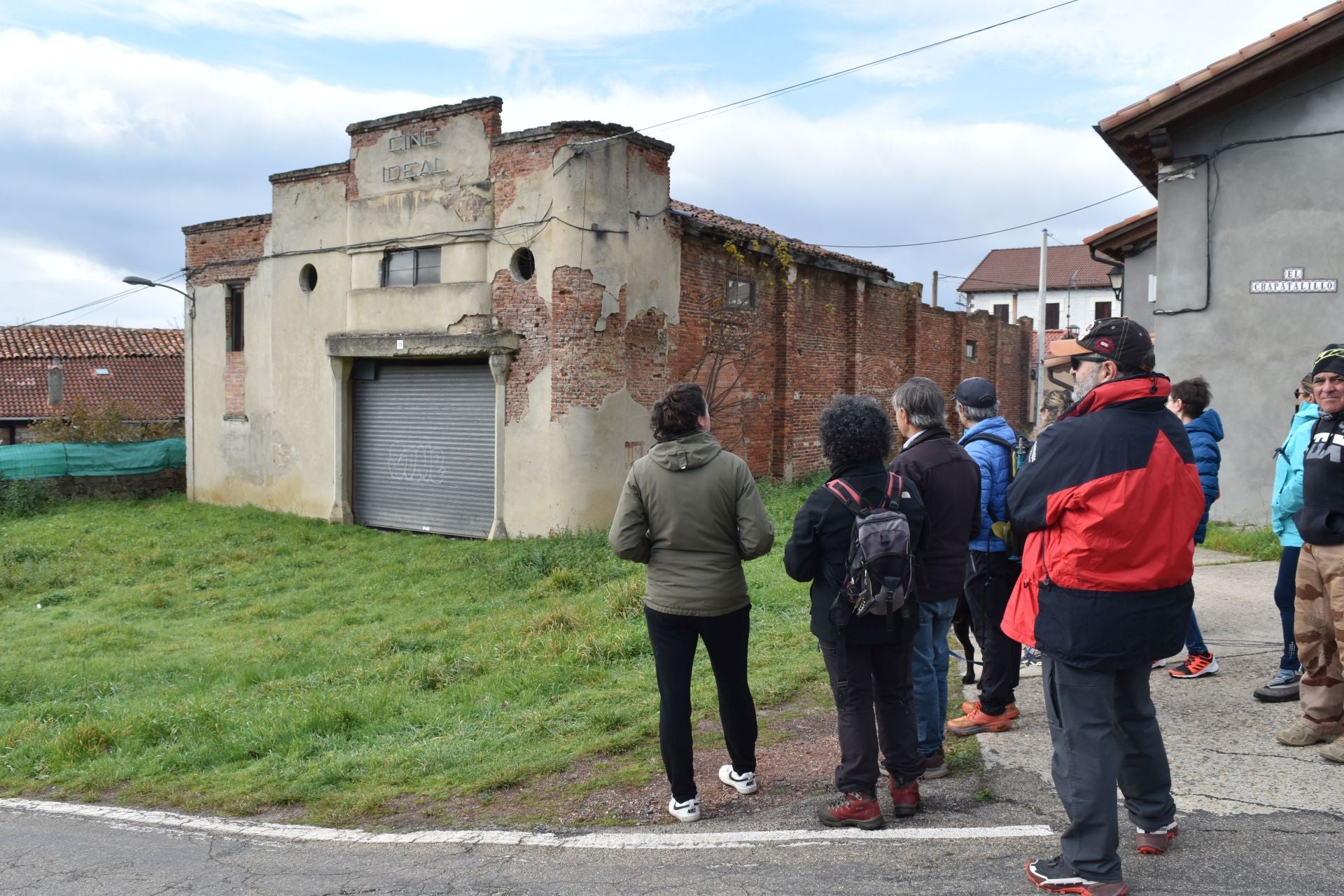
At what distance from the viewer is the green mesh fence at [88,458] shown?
20250 mm

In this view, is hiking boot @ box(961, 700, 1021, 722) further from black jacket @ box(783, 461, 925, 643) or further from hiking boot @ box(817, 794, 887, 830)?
black jacket @ box(783, 461, 925, 643)

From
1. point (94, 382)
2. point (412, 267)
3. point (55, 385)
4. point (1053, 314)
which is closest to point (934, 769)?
point (412, 267)

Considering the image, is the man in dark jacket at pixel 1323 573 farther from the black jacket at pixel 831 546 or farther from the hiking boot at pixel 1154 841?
the black jacket at pixel 831 546

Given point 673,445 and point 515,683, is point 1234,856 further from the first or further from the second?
point 515,683

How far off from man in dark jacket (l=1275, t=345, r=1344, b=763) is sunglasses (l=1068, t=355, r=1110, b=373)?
1.40 metres

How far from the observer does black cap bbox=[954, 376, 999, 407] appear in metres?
5.38

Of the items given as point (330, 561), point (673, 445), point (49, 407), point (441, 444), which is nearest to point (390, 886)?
point (673, 445)

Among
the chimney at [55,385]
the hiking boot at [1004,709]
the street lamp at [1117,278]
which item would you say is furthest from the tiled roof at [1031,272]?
the hiking boot at [1004,709]

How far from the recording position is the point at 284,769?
6.16 m

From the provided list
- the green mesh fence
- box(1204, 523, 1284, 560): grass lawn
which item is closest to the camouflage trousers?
box(1204, 523, 1284, 560): grass lawn

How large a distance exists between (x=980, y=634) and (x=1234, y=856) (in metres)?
1.77

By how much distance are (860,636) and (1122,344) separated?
153 centimetres

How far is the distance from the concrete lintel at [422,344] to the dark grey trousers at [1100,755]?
39.0 ft

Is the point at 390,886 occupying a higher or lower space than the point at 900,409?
lower
